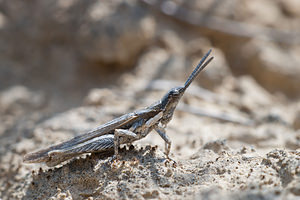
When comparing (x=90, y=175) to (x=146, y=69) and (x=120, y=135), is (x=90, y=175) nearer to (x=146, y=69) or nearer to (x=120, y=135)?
(x=120, y=135)

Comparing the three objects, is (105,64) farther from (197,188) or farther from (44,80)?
(197,188)

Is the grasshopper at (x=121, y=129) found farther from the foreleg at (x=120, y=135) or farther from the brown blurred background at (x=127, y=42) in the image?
the brown blurred background at (x=127, y=42)

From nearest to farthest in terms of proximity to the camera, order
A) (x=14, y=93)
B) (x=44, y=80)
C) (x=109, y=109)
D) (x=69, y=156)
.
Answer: (x=69, y=156) < (x=109, y=109) < (x=14, y=93) < (x=44, y=80)

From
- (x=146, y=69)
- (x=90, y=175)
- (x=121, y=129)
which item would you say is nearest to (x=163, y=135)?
(x=121, y=129)

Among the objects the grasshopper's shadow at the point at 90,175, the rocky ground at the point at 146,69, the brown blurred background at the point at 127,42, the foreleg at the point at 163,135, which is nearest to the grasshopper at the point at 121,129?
the foreleg at the point at 163,135

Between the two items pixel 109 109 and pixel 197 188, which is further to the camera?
pixel 109 109

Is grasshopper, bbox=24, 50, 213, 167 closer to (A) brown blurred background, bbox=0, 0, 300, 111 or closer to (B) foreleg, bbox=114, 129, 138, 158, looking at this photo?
(B) foreleg, bbox=114, 129, 138, 158

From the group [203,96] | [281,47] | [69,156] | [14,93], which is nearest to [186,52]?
[203,96]
